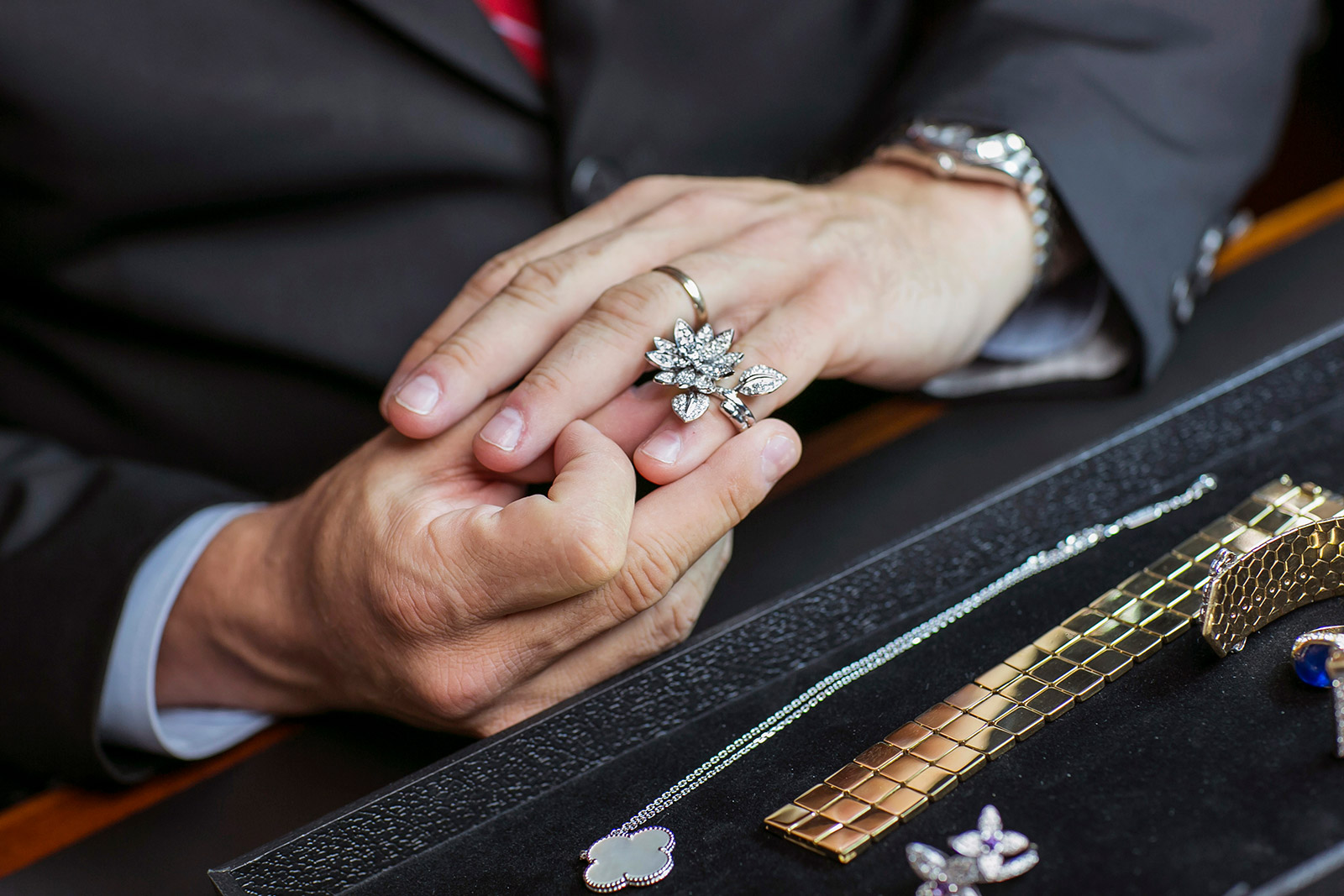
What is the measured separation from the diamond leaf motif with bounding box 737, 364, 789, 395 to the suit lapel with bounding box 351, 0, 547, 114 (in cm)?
41

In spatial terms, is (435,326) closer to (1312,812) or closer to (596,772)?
(596,772)

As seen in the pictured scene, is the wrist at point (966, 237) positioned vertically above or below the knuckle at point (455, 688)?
above

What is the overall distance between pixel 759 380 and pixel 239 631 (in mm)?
377

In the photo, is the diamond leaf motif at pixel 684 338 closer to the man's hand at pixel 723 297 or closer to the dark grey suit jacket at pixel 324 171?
the man's hand at pixel 723 297

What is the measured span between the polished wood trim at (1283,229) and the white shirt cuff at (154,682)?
936mm

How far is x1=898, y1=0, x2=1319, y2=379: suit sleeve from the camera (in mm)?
756

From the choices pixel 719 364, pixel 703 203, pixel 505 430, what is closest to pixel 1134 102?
pixel 703 203

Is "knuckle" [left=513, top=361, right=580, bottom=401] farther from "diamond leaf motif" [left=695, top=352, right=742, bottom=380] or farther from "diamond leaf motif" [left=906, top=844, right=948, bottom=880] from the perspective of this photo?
"diamond leaf motif" [left=906, top=844, right=948, bottom=880]

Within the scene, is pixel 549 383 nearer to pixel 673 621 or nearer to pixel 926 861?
pixel 673 621

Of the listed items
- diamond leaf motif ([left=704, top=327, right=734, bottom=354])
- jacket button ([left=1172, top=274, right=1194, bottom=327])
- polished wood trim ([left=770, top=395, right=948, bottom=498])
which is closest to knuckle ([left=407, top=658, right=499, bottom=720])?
diamond leaf motif ([left=704, top=327, right=734, bottom=354])

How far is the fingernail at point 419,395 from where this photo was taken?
53 centimetres

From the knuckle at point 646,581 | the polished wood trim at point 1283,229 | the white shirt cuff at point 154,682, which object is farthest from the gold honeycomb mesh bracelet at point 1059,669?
the polished wood trim at point 1283,229

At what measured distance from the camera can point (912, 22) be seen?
103 centimetres

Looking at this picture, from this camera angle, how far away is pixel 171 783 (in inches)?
25.4
